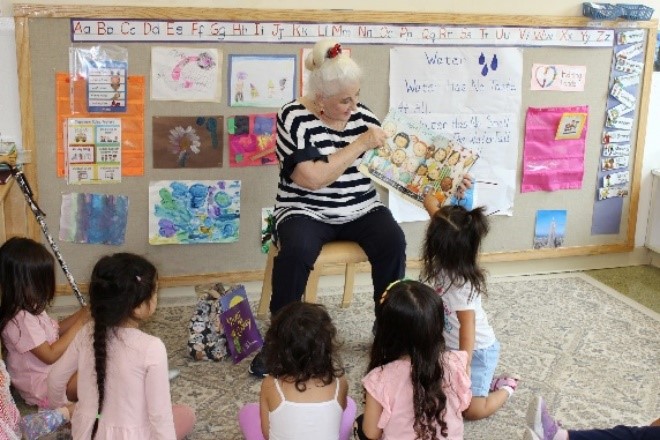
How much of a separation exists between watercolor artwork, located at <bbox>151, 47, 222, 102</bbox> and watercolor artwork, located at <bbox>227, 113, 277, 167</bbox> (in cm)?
15

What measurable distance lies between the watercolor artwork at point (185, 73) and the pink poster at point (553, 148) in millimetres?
1412

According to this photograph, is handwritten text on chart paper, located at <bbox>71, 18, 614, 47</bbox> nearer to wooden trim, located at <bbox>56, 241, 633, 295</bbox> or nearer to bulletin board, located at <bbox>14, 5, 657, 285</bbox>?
bulletin board, located at <bbox>14, 5, 657, 285</bbox>

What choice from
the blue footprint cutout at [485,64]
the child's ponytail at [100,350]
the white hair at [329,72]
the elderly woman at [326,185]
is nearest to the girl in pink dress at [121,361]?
the child's ponytail at [100,350]

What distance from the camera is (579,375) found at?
279 cm

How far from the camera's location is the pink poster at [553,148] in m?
3.63

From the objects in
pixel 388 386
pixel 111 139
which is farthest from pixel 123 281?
pixel 111 139

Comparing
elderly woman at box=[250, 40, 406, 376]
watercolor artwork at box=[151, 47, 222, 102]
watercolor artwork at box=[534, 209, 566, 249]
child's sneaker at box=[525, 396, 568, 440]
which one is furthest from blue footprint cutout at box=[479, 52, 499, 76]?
child's sneaker at box=[525, 396, 568, 440]

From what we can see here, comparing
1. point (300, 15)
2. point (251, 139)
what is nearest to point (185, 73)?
point (251, 139)

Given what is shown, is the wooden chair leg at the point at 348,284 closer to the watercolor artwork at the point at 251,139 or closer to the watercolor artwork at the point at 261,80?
the watercolor artwork at the point at 251,139

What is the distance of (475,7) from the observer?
3428 mm

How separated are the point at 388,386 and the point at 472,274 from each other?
58 centimetres

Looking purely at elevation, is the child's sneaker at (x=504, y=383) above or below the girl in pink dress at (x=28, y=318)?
below

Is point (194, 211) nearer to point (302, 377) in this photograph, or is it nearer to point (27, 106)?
point (27, 106)

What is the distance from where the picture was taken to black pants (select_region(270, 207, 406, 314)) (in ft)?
8.80
